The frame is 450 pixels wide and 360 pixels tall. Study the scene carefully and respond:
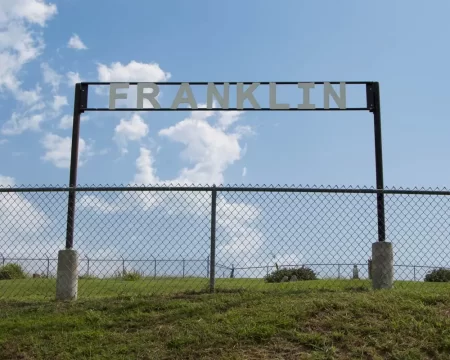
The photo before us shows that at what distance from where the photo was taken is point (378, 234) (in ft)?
25.1

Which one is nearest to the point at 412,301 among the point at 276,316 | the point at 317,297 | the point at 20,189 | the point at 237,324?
the point at 317,297

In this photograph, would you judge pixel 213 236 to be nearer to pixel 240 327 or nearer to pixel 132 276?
pixel 240 327

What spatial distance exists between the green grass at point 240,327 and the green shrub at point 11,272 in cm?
475

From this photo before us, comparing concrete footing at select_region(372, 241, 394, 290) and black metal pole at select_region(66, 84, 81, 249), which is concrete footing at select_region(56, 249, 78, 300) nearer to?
black metal pole at select_region(66, 84, 81, 249)

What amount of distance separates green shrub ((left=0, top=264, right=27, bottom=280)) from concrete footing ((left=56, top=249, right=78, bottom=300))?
12.9 ft

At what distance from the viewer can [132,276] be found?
32.2 feet

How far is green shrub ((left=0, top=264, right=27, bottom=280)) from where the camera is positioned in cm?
1137

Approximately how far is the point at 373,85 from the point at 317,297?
3971mm

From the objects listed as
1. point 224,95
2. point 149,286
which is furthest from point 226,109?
point 149,286

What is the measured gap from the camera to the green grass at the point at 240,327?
5094mm

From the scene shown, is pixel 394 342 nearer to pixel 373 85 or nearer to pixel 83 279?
pixel 373 85

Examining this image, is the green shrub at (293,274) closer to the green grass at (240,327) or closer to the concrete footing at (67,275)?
the green grass at (240,327)

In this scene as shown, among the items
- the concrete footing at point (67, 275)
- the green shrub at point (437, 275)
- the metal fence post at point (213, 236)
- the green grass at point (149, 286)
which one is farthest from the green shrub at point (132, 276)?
the green shrub at point (437, 275)

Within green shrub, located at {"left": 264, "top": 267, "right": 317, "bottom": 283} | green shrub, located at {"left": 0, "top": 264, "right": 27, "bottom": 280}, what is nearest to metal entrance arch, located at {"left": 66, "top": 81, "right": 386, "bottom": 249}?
green shrub, located at {"left": 264, "top": 267, "right": 317, "bottom": 283}
